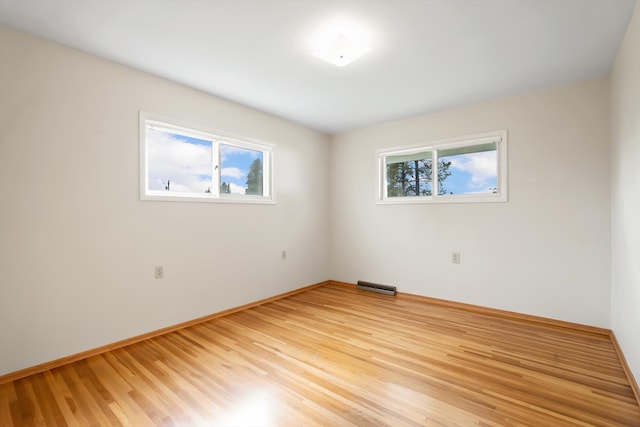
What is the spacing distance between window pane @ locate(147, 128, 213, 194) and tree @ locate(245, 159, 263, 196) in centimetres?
57

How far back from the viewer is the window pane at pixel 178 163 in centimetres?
287

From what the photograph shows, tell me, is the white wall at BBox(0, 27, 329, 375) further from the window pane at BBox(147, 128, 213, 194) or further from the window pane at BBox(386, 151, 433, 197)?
the window pane at BBox(386, 151, 433, 197)

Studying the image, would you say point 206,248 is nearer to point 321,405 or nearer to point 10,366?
point 10,366

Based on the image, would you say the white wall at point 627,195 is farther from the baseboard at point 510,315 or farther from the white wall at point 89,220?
the white wall at point 89,220

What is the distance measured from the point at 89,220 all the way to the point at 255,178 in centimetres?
190

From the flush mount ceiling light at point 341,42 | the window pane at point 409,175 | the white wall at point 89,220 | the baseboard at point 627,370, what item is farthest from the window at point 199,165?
the baseboard at point 627,370

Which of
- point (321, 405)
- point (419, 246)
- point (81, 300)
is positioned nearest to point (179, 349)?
point (81, 300)

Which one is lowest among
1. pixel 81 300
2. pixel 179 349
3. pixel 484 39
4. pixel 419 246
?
pixel 179 349

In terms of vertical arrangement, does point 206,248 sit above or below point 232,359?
above

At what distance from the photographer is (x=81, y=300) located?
2.32 meters

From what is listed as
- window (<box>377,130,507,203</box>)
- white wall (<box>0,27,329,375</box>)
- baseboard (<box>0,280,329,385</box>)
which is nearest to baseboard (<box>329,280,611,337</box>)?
window (<box>377,130,507,203</box>)

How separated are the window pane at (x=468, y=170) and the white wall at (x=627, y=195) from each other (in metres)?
1.04

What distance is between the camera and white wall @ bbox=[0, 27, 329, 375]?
2.05 m

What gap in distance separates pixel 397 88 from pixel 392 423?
2906 mm
